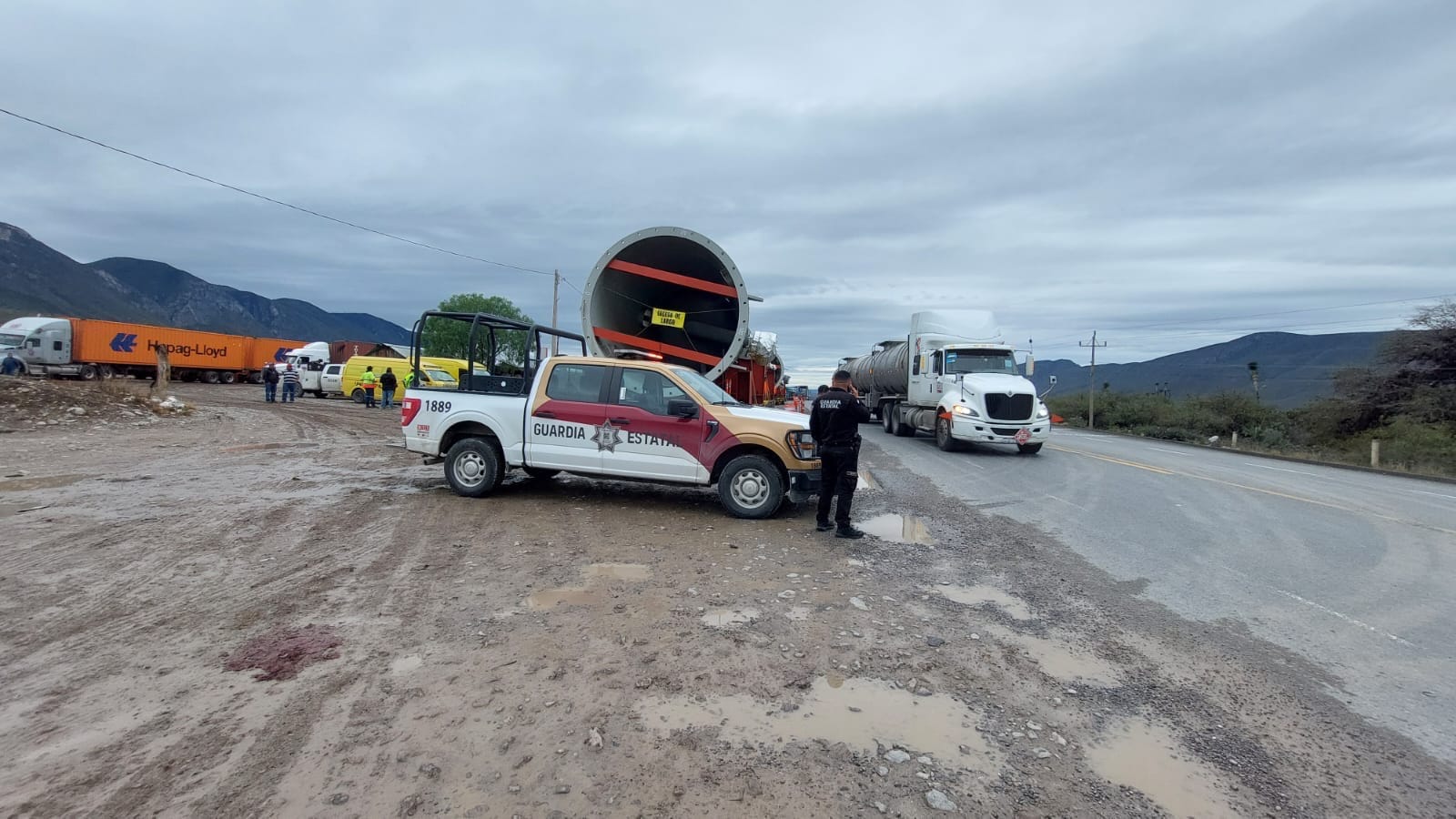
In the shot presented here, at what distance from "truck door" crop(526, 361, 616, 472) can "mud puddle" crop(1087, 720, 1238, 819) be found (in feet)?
18.2

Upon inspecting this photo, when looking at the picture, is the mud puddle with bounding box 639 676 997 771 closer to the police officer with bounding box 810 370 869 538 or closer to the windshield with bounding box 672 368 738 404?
the police officer with bounding box 810 370 869 538

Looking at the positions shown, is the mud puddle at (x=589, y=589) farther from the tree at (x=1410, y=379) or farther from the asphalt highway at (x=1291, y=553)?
the tree at (x=1410, y=379)

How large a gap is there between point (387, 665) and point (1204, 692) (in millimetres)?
4218

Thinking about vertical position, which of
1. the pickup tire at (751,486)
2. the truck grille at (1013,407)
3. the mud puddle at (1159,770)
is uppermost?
the truck grille at (1013,407)

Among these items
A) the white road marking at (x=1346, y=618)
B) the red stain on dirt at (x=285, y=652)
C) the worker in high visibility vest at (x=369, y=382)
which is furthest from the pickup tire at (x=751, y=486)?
the worker in high visibility vest at (x=369, y=382)

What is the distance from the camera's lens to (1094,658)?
397 cm

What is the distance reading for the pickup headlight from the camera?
7.25m

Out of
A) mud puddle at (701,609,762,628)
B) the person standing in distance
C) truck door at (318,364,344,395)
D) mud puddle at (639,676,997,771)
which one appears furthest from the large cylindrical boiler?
truck door at (318,364,344,395)

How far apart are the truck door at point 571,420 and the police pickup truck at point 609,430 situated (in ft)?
0.03

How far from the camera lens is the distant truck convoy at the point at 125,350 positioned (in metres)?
30.9

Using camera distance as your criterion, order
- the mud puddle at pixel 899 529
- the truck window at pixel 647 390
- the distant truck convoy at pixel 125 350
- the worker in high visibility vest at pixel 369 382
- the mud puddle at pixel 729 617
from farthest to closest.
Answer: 1. the distant truck convoy at pixel 125 350
2. the worker in high visibility vest at pixel 369 382
3. the truck window at pixel 647 390
4. the mud puddle at pixel 899 529
5. the mud puddle at pixel 729 617

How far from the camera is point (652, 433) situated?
7.52m

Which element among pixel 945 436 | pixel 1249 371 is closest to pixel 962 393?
pixel 945 436

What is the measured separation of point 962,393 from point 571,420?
10.7 m
